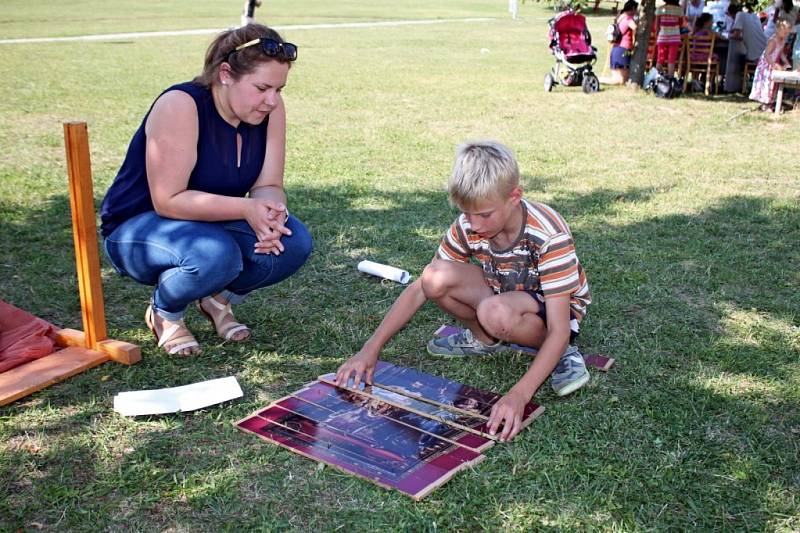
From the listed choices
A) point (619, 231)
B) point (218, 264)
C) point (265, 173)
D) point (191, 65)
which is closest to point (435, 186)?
point (619, 231)

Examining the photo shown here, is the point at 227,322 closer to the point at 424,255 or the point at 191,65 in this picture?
the point at 424,255

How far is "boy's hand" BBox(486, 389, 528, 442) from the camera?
9.50 ft

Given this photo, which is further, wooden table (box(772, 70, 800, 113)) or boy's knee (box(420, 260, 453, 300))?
wooden table (box(772, 70, 800, 113))

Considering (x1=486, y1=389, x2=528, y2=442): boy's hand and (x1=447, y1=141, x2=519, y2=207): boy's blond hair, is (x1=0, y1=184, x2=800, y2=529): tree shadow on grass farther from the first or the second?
(x1=447, y1=141, x2=519, y2=207): boy's blond hair

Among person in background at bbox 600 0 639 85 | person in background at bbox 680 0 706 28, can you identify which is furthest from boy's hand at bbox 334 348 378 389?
person in background at bbox 680 0 706 28

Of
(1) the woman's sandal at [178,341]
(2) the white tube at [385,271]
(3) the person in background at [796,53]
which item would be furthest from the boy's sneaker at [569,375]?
(3) the person in background at [796,53]

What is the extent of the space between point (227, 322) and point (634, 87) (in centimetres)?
1052

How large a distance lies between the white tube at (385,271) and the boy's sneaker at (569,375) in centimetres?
134

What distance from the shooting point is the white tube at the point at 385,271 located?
14.9 ft

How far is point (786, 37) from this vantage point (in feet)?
36.2

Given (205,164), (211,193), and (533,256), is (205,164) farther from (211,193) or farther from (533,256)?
(533,256)

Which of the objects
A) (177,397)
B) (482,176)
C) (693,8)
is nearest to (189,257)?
(177,397)

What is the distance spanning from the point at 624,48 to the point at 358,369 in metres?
12.1

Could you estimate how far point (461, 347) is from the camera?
3672mm
